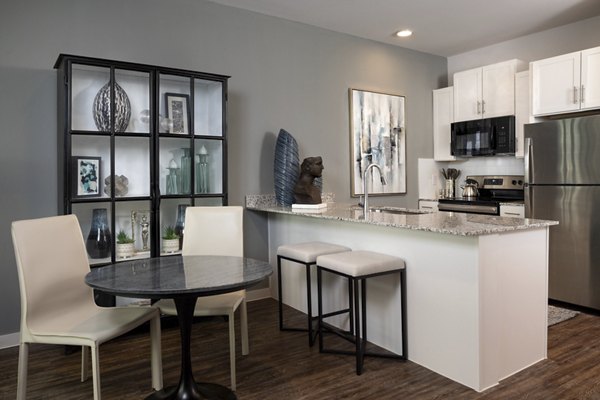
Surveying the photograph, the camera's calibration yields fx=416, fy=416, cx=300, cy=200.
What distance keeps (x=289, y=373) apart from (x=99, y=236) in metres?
1.65

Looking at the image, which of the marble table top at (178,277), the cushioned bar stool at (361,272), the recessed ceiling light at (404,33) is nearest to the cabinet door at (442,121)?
the recessed ceiling light at (404,33)

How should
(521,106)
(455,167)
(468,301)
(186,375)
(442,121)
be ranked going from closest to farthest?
(186,375) < (468,301) < (521,106) < (442,121) < (455,167)

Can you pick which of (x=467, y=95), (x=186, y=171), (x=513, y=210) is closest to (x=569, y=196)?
(x=513, y=210)

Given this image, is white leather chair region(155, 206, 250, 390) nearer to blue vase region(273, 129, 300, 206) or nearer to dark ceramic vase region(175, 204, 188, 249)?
dark ceramic vase region(175, 204, 188, 249)

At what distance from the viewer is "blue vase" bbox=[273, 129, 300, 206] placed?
12.6 ft

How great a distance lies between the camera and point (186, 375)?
2.08 meters

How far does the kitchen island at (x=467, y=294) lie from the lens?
221cm

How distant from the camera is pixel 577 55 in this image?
3.74 metres

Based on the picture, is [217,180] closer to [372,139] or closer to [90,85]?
[90,85]

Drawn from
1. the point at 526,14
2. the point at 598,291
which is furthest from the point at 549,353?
the point at 526,14

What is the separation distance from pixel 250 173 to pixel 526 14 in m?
3.05

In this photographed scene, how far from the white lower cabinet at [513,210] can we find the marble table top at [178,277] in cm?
309

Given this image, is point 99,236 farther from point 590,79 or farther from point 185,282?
point 590,79

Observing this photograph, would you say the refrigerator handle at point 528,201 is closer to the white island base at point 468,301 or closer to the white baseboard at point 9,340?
the white island base at point 468,301
